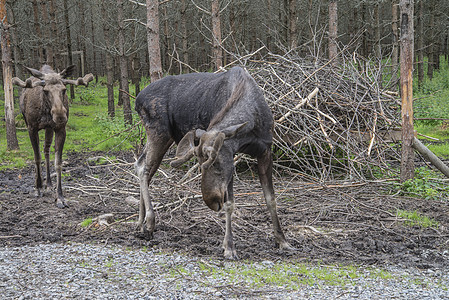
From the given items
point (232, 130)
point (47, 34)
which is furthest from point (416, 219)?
point (47, 34)

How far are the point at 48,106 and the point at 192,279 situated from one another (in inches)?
199

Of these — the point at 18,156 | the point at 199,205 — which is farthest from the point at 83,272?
the point at 18,156

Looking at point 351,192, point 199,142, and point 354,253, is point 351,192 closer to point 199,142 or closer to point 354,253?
point 354,253

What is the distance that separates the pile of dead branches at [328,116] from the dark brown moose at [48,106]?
3.74 meters

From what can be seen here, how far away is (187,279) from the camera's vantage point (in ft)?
14.0

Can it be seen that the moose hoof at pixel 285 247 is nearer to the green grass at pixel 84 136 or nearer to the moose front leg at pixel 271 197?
the moose front leg at pixel 271 197

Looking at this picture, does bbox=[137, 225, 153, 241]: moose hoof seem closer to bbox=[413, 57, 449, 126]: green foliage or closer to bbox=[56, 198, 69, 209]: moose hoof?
bbox=[56, 198, 69, 209]: moose hoof

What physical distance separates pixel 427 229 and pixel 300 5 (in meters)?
23.5

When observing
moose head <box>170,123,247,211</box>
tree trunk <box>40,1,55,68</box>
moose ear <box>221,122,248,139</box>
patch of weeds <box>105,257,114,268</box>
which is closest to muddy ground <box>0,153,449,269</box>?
patch of weeds <box>105,257,114,268</box>

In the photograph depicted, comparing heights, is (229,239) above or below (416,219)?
above

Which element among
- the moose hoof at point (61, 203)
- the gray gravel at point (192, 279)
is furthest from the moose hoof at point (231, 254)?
the moose hoof at point (61, 203)

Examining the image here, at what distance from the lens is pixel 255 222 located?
623cm

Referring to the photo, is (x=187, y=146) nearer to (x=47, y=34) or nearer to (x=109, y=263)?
(x=109, y=263)

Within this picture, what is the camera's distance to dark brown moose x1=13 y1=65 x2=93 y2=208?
7.34 metres
